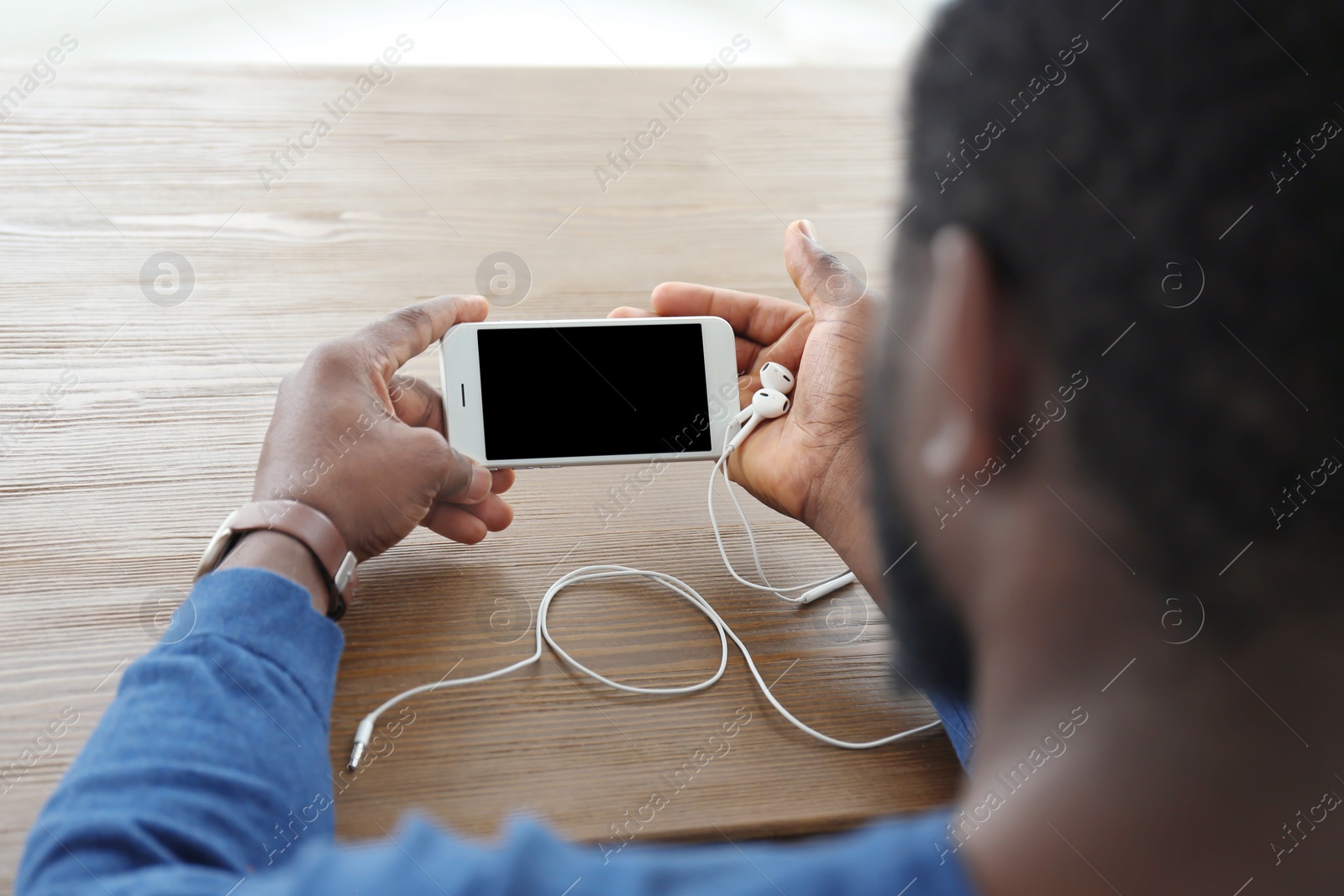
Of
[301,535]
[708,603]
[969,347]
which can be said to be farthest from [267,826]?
[969,347]

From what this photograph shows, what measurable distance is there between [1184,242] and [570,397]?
1.98 ft

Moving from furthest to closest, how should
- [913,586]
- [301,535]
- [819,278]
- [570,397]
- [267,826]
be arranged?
[819,278]
[570,397]
[301,535]
[267,826]
[913,586]

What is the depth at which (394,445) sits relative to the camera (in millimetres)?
748

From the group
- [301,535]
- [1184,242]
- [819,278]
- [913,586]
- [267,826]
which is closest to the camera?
[1184,242]

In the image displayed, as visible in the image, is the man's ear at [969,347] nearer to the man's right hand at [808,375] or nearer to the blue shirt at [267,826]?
the blue shirt at [267,826]

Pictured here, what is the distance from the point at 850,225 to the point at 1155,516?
2.90 ft

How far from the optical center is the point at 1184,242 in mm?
268

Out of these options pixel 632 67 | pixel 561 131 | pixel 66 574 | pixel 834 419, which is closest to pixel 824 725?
pixel 834 419

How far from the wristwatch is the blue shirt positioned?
0.14 feet

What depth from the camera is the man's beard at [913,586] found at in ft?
1.21

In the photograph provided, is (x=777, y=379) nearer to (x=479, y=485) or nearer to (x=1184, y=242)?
(x=479, y=485)

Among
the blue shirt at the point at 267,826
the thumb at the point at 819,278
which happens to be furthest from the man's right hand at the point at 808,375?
the blue shirt at the point at 267,826

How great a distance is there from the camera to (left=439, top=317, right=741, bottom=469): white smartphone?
0.81m

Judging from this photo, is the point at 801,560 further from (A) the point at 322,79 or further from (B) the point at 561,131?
(A) the point at 322,79
